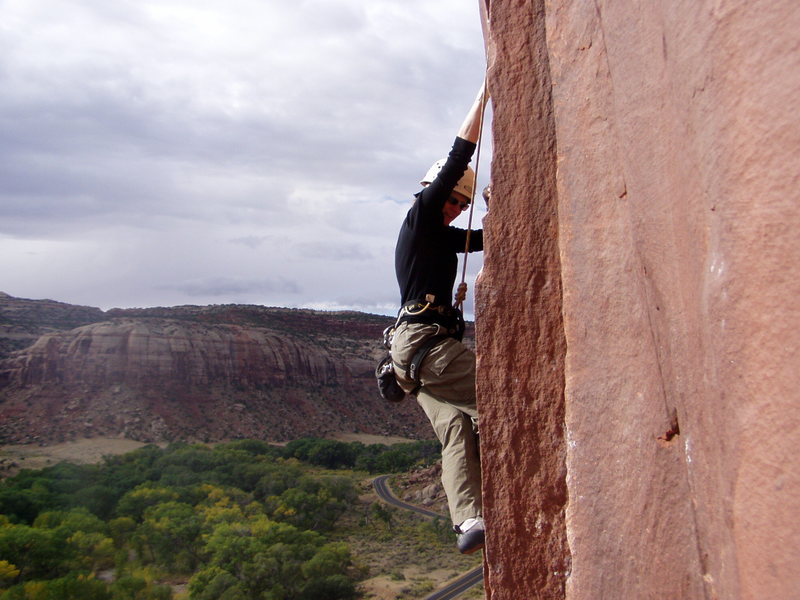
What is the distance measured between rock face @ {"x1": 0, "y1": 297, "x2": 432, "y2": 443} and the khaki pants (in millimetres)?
45309

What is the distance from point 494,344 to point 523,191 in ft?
2.40

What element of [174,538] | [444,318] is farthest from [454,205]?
[174,538]

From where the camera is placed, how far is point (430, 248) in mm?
4043

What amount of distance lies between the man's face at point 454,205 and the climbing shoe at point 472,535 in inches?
64.7

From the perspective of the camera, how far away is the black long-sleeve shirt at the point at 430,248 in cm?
395

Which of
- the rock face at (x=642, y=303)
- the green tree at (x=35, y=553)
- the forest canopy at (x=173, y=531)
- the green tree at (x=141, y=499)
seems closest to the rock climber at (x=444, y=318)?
the rock face at (x=642, y=303)

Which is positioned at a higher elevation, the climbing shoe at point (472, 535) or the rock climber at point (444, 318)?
the rock climber at point (444, 318)

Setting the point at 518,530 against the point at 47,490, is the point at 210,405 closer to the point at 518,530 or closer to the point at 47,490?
the point at 47,490

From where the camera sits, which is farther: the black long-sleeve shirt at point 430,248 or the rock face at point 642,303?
the black long-sleeve shirt at point 430,248

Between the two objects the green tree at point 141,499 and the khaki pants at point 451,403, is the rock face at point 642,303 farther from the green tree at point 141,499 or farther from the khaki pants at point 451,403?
the green tree at point 141,499

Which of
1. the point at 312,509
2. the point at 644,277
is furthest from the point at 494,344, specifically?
the point at 312,509

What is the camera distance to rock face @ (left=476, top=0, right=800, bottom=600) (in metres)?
1.84

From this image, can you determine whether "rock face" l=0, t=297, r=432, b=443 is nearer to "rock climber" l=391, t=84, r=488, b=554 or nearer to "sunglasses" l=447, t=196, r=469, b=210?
"rock climber" l=391, t=84, r=488, b=554

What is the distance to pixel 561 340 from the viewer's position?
3.23 metres
